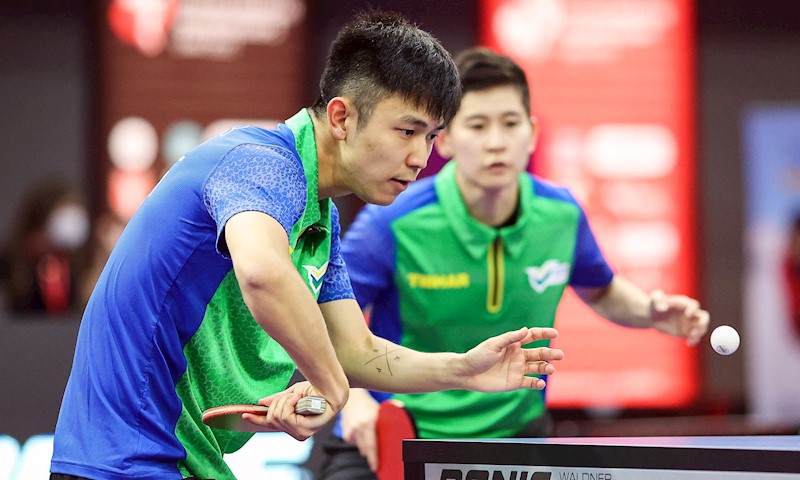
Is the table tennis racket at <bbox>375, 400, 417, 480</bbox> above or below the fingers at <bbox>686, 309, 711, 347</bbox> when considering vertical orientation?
below

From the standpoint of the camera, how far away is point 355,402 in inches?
124

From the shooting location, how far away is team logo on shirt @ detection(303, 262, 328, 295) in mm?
2369

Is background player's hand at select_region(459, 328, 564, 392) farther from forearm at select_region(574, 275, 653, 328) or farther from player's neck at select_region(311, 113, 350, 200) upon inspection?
forearm at select_region(574, 275, 653, 328)

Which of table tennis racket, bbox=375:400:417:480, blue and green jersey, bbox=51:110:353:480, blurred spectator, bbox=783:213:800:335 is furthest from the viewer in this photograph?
blurred spectator, bbox=783:213:800:335

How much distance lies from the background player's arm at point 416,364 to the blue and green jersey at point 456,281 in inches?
30.1

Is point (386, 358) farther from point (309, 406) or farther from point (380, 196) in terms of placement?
point (309, 406)

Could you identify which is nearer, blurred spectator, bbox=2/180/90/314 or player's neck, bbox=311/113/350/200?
player's neck, bbox=311/113/350/200

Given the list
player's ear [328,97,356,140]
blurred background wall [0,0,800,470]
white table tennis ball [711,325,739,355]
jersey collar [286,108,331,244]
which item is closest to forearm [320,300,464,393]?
jersey collar [286,108,331,244]

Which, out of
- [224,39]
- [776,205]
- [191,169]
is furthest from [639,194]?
[191,169]

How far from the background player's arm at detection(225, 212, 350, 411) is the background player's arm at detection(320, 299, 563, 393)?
1.69 feet

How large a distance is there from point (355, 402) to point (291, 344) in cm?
121

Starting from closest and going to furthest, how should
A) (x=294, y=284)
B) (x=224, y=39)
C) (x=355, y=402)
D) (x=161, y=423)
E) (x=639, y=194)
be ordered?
(x=294, y=284), (x=161, y=423), (x=355, y=402), (x=224, y=39), (x=639, y=194)

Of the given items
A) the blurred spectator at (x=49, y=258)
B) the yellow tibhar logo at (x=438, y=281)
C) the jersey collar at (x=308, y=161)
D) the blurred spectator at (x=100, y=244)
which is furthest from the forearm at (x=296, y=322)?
the blurred spectator at (x=49, y=258)

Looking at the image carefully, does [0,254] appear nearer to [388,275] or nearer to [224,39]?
[224,39]
